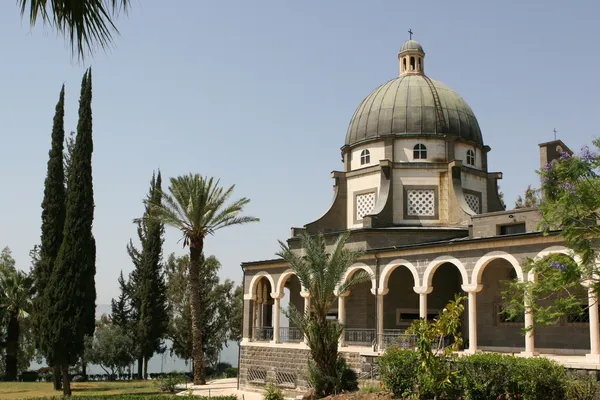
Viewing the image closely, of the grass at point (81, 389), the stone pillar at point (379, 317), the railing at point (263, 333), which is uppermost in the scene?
the stone pillar at point (379, 317)

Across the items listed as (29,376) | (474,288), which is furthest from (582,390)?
(29,376)

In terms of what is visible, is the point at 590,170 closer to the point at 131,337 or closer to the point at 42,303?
the point at 42,303

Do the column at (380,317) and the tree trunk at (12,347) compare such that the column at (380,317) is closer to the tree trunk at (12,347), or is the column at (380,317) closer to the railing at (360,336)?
the railing at (360,336)

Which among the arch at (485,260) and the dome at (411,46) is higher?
the dome at (411,46)

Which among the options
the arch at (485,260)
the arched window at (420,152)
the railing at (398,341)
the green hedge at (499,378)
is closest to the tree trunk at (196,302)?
the railing at (398,341)

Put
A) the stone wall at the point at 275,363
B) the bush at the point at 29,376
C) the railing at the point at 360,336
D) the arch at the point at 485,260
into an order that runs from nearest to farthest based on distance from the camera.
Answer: the arch at the point at 485,260, the railing at the point at 360,336, the stone wall at the point at 275,363, the bush at the point at 29,376

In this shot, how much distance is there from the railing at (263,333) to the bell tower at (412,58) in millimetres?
15457

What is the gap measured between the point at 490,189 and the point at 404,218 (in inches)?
218

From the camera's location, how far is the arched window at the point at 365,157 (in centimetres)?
3272

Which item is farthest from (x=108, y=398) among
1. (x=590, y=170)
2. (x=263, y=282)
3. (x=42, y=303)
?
(x=590, y=170)

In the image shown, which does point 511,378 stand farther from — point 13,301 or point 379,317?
point 13,301

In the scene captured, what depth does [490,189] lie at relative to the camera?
109 feet

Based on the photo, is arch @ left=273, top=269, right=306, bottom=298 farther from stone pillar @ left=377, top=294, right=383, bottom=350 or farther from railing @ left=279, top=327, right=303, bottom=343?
stone pillar @ left=377, top=294, right=383, bottom=350

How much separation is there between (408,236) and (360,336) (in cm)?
523
